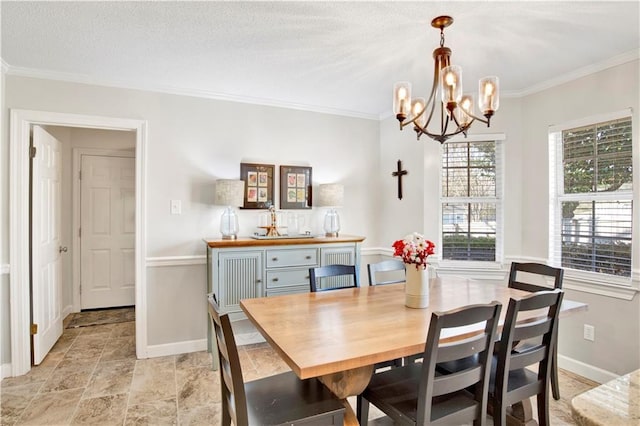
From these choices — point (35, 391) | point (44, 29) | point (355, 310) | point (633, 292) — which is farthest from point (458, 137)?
point (35, 391)

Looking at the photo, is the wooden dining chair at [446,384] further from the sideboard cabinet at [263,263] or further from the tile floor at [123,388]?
the sideboard cabinet at [263,263]

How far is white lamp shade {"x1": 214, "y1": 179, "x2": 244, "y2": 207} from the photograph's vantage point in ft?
10.7

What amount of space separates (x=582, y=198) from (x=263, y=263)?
9.05 feet

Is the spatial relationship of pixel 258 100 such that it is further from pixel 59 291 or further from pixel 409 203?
pixel 59 291

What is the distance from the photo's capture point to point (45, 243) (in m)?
3.20

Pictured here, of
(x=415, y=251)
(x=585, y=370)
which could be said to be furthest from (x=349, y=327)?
(x=585, y=370)

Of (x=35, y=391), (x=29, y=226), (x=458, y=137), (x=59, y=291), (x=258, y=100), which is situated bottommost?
(x=35, y=391)

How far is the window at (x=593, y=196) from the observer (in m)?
2.70

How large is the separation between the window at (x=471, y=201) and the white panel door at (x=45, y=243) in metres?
3.70

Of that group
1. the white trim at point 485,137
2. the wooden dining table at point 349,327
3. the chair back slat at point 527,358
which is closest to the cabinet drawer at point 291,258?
the wooden dining table at point 349,327

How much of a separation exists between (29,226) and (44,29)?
5.22ft

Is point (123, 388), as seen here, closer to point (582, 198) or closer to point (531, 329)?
point (531, 329)

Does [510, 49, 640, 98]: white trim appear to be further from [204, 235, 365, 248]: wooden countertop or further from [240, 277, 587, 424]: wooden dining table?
[204, 235, 365, 248]: wooden countertop

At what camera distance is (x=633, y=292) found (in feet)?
8.49
